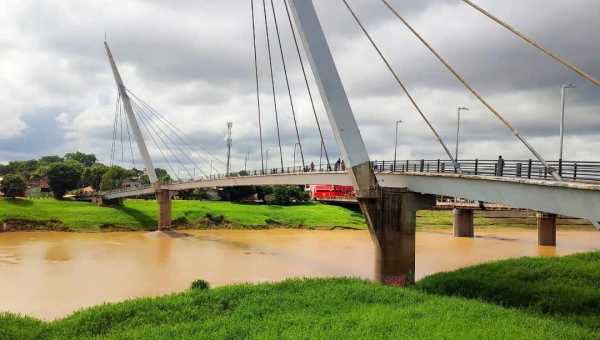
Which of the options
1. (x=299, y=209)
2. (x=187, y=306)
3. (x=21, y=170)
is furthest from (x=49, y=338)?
(x=21, y=170)

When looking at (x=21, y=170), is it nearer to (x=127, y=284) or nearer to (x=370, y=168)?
(x=127, y=284)

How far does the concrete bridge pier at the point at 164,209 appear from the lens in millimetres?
52250

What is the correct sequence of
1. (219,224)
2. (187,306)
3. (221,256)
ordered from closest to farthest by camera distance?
(187,306) → (221,256) → (219,224)

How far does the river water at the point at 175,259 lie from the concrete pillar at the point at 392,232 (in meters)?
5.19

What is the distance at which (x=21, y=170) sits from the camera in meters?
107

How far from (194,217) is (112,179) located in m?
24.3

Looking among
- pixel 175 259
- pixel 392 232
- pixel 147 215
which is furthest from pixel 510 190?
pixel 147 215

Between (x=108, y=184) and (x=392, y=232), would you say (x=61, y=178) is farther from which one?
(x=392, y=232)

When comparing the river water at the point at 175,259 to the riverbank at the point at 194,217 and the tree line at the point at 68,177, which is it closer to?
the riverbank at the point at 194,217

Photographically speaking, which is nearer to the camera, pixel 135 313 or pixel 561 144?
pixel 135 313

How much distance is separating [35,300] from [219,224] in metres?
36.9

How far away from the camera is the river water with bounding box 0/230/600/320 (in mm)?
21562

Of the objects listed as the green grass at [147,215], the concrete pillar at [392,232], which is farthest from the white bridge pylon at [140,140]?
the concrete pillar at [392,232]

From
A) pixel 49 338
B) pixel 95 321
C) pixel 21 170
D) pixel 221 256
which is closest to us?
pixel 49 338
